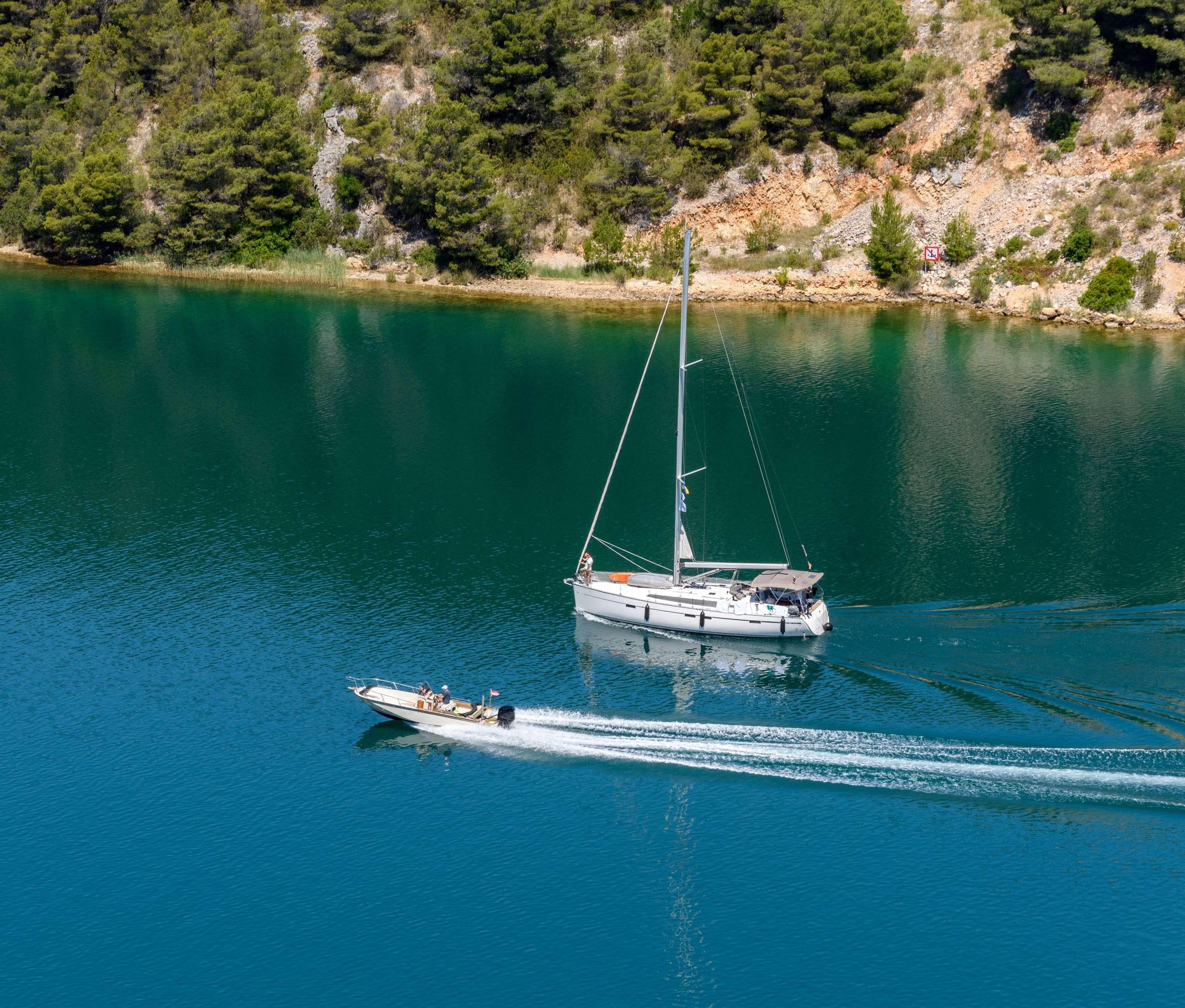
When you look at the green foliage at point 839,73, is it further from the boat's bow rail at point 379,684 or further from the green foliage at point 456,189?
the boat's bow rail at point 379,684

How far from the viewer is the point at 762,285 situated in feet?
438

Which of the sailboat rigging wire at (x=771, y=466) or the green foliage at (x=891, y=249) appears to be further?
the green foliage at (x=891, y=249)

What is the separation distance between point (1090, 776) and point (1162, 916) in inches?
280

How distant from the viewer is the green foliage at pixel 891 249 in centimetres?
13025

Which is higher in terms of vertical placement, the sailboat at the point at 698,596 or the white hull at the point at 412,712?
the sailboat at the point at 698,596

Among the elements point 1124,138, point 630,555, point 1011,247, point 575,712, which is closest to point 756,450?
point 630,555

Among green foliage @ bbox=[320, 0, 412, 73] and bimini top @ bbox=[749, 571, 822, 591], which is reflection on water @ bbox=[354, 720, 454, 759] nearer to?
bimini top @ bbox=[749, 571, 822, 591]

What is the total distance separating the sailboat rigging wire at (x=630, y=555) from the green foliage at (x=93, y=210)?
315 feet

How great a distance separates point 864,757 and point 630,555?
22.2 m

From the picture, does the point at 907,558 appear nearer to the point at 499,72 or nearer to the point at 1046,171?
the point at 1046,171

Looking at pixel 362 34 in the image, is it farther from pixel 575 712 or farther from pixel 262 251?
pixel 575 712

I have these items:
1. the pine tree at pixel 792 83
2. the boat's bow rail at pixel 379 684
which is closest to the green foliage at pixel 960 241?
the pine tree at pixel 792 83

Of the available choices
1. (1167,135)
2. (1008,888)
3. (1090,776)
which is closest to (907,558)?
(1090,776)

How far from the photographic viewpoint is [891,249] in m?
131
